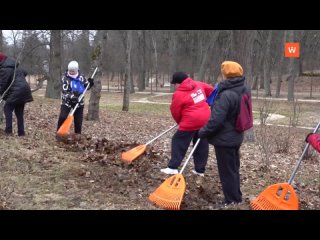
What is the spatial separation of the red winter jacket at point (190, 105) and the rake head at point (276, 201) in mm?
1665

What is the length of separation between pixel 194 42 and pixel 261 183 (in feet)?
116

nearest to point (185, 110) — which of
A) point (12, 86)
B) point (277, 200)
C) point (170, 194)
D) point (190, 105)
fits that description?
point (190, 105)

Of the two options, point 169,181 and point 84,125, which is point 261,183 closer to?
point 169,181

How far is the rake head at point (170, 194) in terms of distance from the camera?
4.95 meters

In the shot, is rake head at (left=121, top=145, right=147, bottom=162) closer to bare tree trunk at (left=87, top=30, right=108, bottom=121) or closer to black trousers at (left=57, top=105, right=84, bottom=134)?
black trousers at (left=57, top=105, right=84, bottom=134)

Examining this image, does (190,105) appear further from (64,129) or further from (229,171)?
(64,129)

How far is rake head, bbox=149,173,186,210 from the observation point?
4.95 m

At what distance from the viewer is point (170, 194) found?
5086 millimetres

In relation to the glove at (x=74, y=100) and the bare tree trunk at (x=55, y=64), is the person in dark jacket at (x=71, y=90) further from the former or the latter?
the bare tree trunk at (x=55, y=64)

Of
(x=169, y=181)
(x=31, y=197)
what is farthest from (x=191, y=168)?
(x=31, y=197)

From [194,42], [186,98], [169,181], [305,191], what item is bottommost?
[305,191]

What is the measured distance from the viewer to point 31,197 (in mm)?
4988

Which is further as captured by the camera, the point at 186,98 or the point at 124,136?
the point at 124,136
